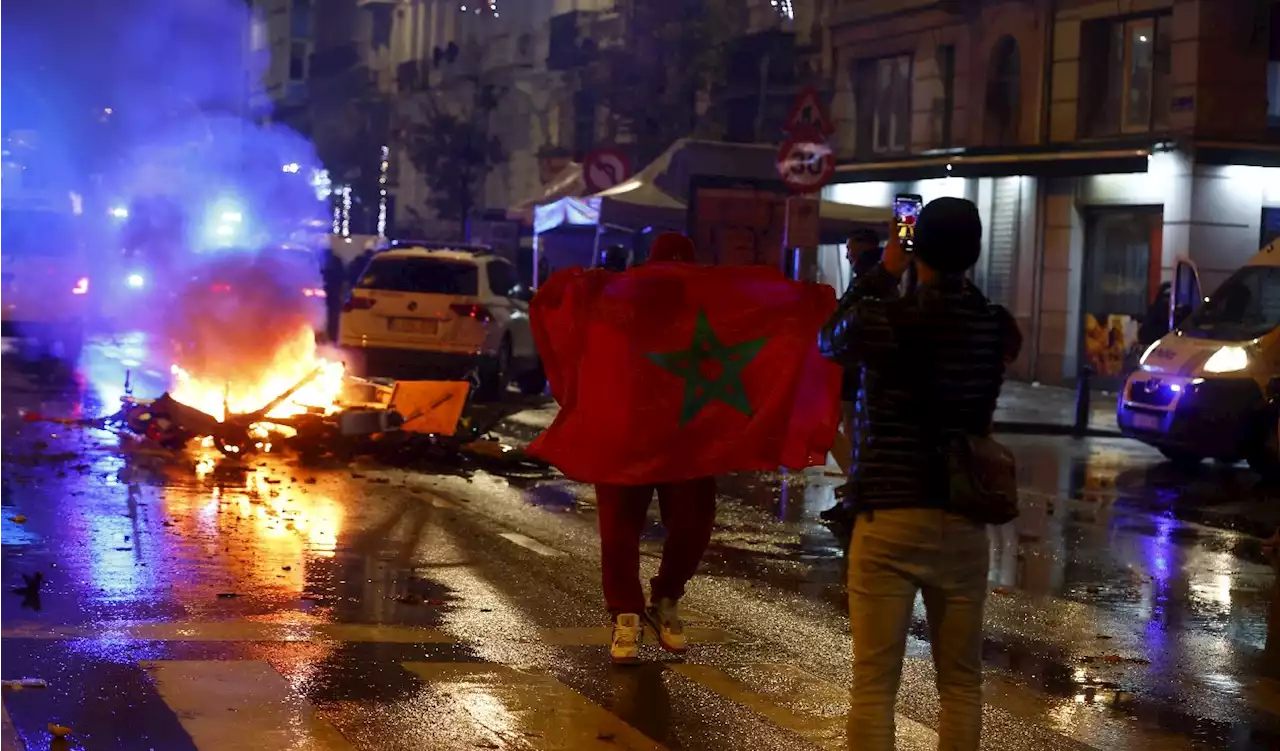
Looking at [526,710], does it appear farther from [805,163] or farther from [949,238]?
[805,163]

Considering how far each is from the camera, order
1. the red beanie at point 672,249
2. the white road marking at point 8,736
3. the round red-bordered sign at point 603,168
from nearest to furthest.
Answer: the white road marking at point 8,736
the red beanie at point 672,249
the round red-bordered sign at point 603,168

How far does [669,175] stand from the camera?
92.8ft

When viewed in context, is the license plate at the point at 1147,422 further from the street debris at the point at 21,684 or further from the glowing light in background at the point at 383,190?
the glowing light in background at the point at 383,190

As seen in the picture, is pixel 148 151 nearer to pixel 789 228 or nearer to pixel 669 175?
pixel 669 175

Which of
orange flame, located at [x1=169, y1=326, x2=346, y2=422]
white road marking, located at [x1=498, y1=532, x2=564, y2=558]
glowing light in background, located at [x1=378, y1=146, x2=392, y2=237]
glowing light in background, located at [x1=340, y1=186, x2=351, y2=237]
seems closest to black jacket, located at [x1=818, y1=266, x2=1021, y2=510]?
white road marking, located at [x1=498, y1=532, x2=564, y2=558]

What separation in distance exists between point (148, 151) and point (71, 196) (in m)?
29.4

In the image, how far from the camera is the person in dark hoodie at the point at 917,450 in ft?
16.9

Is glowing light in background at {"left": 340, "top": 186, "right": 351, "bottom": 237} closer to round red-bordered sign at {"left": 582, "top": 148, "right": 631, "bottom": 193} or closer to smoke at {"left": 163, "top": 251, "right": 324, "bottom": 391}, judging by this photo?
round red-bordered sign at {"left": 582, "top": 148, "right": 631, "bottom": 193}

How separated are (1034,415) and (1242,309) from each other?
6.49 meters

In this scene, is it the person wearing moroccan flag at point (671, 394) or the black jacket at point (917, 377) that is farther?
the person wearing moroccan flag at point (671, 394)

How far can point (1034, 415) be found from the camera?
24.5 m

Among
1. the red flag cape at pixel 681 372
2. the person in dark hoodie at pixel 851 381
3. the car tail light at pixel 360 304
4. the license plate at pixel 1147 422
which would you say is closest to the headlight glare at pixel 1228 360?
the license plate at pixel 1147 422

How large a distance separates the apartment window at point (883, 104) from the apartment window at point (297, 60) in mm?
42617

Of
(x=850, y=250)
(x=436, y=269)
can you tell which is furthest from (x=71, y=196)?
(x=850, y=250)
